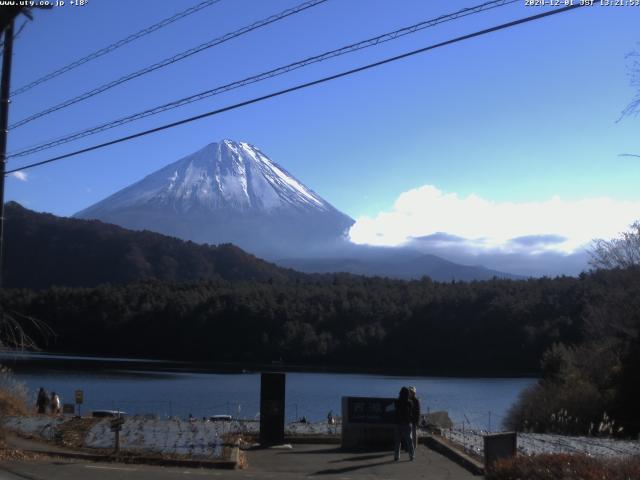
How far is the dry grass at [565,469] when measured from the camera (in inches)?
368

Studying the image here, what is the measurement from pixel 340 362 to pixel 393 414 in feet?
266

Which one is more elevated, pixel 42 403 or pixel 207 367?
pixel 207 367

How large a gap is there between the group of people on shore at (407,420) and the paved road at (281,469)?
0.26m

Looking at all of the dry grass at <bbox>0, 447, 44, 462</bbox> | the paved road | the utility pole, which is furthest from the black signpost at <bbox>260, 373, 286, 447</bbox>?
the utility pole

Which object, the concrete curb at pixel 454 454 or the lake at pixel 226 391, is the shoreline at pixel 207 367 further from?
the concrete curb at pixel 454 454

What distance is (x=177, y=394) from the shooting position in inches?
2073

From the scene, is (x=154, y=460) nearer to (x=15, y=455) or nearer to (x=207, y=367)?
(x=15, y=455)

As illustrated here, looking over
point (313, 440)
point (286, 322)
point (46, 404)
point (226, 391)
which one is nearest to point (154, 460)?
Answer: point (313, 440)

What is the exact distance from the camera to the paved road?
13.5 m

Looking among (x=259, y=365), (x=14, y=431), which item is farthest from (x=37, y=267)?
(x=14, y=431)

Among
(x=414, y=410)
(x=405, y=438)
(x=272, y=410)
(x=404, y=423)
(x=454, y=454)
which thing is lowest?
(x=454, y=454)

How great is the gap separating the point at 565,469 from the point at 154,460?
8.03 m

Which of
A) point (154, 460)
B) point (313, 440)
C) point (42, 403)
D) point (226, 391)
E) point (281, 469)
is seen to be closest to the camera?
point (281, 469)

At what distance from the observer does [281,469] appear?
14750mm
